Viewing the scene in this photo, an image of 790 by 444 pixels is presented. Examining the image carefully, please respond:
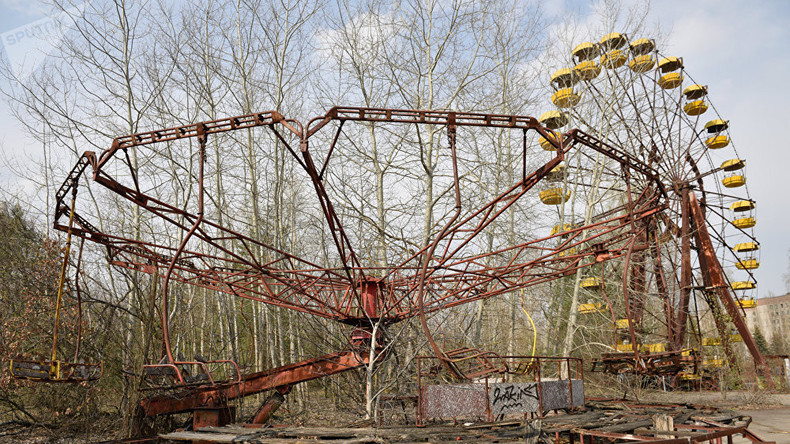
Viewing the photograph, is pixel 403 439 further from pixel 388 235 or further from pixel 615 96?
pixel 615 96

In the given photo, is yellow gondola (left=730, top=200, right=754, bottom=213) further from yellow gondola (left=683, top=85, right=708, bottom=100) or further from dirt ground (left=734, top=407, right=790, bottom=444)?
dirt ground (left=734, top=407, right=790, bottom=444)

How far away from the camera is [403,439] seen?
28.0ft

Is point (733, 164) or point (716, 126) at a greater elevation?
point (716, 126)

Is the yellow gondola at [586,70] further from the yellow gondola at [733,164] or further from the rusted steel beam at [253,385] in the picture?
the rusted steel beam at [253,385]

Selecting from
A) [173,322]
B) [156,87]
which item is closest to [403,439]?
[173,322]

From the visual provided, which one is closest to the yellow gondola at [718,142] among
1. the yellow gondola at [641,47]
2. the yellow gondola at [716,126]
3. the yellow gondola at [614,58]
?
the yellow gondola at [716,126]

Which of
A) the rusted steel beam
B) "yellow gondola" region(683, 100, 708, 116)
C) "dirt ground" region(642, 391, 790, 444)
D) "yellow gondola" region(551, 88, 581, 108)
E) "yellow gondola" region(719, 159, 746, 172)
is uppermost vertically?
"yellow gondola" region(683, 100, 708, 116)

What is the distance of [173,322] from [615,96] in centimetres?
1808

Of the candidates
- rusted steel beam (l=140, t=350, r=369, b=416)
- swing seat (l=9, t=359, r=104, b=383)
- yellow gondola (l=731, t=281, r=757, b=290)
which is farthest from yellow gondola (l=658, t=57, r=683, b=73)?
swing seat (l=9, t=359, r=104, b=383)

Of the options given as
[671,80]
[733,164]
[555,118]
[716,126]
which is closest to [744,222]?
[733,164]

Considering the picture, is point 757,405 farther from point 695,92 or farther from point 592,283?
point 695,92

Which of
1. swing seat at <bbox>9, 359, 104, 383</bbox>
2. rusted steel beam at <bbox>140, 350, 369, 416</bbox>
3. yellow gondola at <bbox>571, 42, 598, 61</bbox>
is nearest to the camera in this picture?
swing seat at <bbox>9, 359, 104, 383</bbox>

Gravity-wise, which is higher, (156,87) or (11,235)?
(156,87)

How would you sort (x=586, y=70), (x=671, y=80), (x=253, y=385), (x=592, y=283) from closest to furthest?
(x=253, y=385) → (x=586, y=70) → (x=592, y=283) → (x=671, y=80)
